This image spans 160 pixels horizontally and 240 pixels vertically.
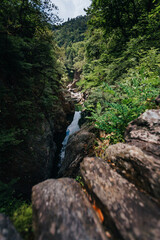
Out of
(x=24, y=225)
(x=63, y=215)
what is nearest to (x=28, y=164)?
(x=24, y=225)

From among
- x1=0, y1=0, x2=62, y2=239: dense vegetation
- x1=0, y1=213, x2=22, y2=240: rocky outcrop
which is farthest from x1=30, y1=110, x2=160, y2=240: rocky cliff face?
x1=0, y1=0, x2=62, y2=239: dense vegetation

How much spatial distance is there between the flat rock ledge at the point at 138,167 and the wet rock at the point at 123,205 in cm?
14

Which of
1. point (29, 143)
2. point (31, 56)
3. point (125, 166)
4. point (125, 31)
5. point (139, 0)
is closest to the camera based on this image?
point (125, 166)

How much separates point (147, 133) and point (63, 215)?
237 cm

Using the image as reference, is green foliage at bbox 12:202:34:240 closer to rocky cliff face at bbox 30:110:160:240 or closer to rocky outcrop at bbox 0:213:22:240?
rocky outcrop at bbox 0:213:22:240

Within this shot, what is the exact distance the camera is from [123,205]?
1.24 meters

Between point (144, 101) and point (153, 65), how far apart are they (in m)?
2.09

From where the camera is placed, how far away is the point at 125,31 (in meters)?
6.07

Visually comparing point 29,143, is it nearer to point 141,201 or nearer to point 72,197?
point 72,197

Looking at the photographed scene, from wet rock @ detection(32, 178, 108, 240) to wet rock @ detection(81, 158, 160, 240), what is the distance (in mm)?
229

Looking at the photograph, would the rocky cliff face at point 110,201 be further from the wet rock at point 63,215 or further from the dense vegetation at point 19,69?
the dense vegetation at point 19,69

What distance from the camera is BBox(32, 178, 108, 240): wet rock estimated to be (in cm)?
104

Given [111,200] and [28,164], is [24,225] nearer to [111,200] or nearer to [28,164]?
[111,200]

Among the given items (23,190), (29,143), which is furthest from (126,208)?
(23,190)
